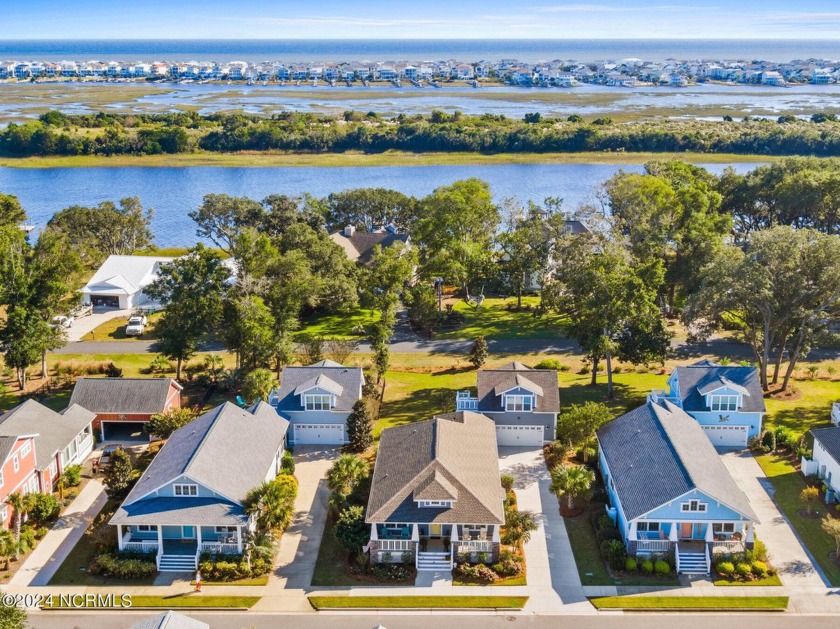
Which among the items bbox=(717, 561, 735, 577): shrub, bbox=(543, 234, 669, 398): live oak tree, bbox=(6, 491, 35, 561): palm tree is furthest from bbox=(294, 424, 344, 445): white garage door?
bbox=(717, 561, 735, 577): shrub

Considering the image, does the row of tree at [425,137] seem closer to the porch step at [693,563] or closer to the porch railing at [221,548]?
the porch step at [693,563]

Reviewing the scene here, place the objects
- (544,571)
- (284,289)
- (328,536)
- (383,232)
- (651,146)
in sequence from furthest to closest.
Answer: (651,146) → (383,232) → (284,289) → (328,536) → (544,571)

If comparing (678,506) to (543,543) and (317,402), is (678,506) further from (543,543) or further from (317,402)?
(317,402)

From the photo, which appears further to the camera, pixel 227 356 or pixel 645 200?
pixel 645 200

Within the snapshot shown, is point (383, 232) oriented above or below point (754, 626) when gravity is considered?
above

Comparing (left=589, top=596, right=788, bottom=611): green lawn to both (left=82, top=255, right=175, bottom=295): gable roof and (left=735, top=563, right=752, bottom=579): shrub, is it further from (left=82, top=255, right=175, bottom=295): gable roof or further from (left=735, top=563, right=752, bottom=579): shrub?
(left=82, top=255, right=175, bottom=295): gable roof

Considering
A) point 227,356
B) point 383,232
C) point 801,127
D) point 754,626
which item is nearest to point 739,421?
point 754,626

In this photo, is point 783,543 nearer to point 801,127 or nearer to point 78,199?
point 78,199

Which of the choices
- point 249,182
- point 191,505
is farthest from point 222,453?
point 249,182
